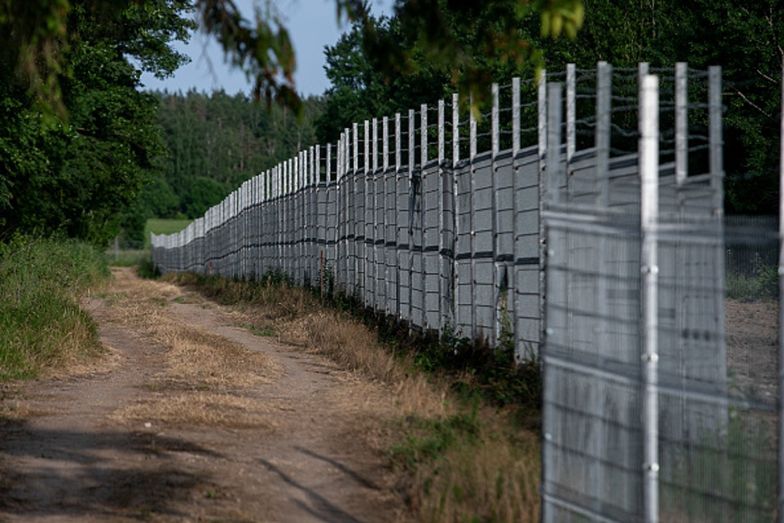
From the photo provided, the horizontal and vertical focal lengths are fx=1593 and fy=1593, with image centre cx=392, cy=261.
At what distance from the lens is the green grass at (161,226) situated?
155125 millimetres

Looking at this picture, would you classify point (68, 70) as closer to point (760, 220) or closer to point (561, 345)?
point (561, 345)

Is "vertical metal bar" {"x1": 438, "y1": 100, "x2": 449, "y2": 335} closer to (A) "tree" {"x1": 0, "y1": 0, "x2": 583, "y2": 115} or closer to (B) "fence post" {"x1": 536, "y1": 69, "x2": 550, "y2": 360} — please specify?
(B) "fence post" {"x1": 536, "y1": 69, "x2": 550, "y2": 360}

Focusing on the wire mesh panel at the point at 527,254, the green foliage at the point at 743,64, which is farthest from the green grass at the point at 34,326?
the green foliage at the point at 743,64

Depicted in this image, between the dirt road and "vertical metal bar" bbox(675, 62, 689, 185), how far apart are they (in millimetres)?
2509

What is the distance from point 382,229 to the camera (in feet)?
71.9

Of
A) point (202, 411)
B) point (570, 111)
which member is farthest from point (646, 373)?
point (202, 411)

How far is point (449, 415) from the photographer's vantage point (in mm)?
11836

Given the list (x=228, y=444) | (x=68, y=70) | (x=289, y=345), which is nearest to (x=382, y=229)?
(x=289, y=345)

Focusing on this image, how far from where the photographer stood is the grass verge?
8.80m

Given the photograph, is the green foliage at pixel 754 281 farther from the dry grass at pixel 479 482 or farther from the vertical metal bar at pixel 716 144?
the dry grass at pixel 479 482

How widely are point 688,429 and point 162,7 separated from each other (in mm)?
36644

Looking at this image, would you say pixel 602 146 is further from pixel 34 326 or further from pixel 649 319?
pixel 34 326

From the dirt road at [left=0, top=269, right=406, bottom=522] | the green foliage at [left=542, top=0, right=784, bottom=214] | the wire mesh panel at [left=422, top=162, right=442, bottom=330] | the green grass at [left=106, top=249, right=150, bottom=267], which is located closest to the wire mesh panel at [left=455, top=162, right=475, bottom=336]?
the wire mesh panel at [left=422, top=162, right=442, bottom=330]

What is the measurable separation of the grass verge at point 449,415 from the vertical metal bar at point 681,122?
1.90 m
